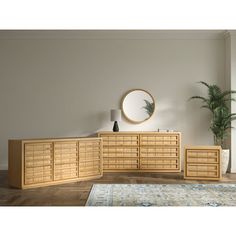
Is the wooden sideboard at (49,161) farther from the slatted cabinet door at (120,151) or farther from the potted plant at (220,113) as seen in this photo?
the potted plant at (220,113)

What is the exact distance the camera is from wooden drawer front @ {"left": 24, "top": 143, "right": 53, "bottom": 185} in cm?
541

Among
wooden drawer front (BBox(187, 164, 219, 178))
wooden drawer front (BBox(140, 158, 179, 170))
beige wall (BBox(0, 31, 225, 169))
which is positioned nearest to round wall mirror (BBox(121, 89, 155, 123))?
beige wall (BBox(0, 31, 225, 169))

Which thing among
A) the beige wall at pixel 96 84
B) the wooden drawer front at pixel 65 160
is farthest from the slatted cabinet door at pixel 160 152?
the wooden drawer front at pixel 65 160

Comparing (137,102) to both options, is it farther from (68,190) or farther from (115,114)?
(68,190)

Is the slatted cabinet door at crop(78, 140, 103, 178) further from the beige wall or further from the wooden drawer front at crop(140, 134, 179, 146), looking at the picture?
the beige wall

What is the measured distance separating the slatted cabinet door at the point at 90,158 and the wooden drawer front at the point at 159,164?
1.27m

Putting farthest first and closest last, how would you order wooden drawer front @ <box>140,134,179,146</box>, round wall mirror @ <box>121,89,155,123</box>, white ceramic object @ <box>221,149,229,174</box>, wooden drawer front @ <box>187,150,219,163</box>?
round wall mirror @ <box>121,89,155,123</box> < wooden drawer front @ <box>140,134,179,146</box> < white ceramic object @ <box>221,149,229,174</box> < wooden drawer front @ <box>187,150,219,163</box>

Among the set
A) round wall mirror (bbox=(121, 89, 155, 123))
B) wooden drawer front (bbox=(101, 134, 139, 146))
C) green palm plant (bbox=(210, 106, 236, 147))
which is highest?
round wall mirror (bbox=(121, 89, 155, 123))

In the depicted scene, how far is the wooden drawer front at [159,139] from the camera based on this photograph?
7.36 meters

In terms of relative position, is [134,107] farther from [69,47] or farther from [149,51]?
[69,47]

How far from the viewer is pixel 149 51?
25.8 feet

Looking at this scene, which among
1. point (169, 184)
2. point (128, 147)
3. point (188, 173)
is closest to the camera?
point (169, 184)
